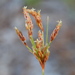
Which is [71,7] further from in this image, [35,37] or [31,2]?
[35,37]

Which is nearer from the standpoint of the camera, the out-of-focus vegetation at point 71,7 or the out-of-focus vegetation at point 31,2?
the out-of-focus vegetation at point 71,7

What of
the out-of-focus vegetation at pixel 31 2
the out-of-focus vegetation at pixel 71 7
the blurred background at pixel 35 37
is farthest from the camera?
the out-of-focus vegetation at pixel 31 2

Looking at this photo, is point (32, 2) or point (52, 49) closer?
point (52, 49)

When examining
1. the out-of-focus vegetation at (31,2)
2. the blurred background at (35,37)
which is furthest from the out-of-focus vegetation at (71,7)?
the out-of-focus vegetation at (31,2)

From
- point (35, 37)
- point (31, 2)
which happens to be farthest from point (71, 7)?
point (35, 37)

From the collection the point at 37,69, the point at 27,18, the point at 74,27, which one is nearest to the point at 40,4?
the point at 74,27

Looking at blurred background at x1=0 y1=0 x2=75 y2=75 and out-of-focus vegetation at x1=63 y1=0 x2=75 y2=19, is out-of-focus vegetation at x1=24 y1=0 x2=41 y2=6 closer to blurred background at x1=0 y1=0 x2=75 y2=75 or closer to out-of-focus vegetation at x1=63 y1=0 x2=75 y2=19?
blurred background at x1=0 y1=0 x2=75 y2=75

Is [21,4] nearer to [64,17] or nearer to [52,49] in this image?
[64,17]

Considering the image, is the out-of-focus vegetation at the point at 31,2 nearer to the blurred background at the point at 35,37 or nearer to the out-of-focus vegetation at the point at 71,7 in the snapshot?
the blurred background at the point at 35,37
